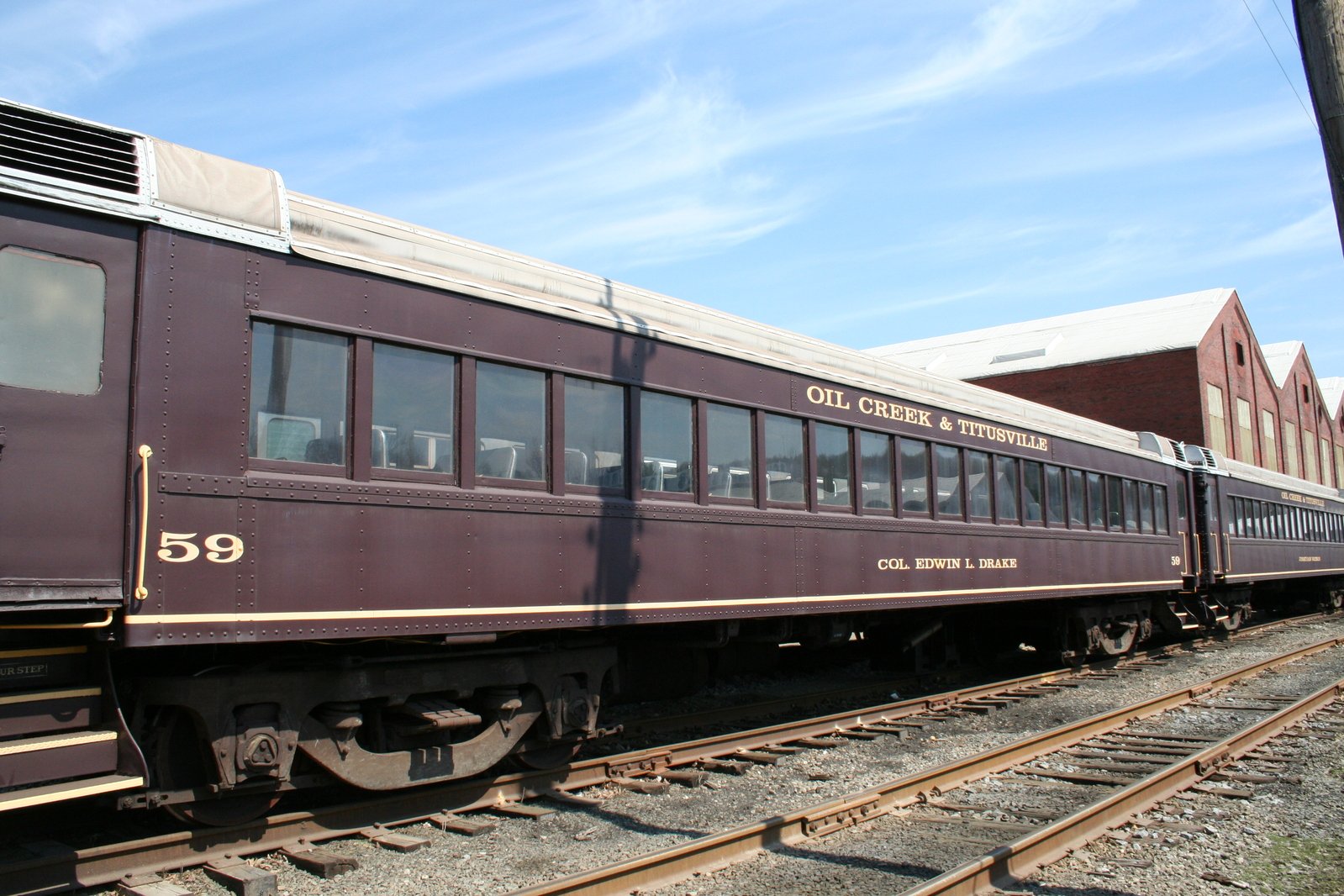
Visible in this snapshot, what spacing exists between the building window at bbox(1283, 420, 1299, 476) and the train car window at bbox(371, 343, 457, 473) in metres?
46.4

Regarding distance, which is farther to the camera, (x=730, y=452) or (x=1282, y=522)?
(x=1282, y=522)

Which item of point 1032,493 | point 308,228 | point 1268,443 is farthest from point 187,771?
point 1268,443

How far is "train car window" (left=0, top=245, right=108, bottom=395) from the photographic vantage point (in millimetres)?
4516

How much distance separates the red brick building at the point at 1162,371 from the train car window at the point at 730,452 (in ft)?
104

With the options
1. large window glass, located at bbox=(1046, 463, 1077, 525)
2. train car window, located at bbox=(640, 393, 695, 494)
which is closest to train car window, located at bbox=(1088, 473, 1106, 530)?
large window glass, located at bbox=(1046, 463, 1077, 525)

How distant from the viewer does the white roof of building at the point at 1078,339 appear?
37844 millimetres

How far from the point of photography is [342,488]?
548 centimetres

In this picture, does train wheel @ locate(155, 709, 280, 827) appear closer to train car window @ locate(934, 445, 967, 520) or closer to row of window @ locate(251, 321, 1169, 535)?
row of window @ locate(251, 321, 1169, 535)

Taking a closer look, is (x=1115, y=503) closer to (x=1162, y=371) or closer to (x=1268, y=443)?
(x=1162, y=371)

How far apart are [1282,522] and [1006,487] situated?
46.8 ft

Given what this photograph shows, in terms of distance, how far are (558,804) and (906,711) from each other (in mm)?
4702

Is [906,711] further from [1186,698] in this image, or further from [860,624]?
[1186,698]

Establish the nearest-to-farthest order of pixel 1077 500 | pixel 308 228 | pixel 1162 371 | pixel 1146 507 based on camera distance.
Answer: pixel 308 228
pixel 1077 500
pixel 1146 507
pixel 1162 371

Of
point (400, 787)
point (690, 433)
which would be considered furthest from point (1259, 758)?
point (400, 787)
